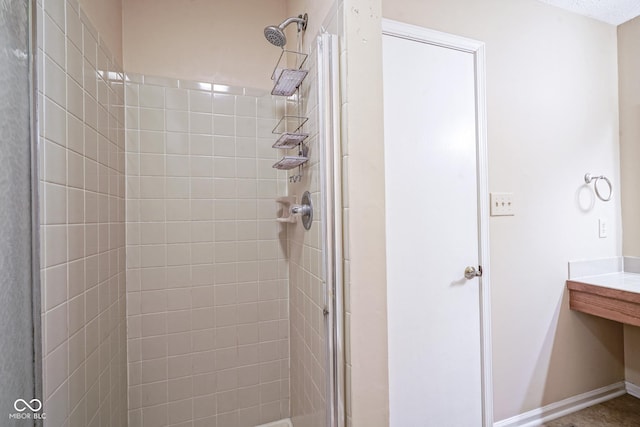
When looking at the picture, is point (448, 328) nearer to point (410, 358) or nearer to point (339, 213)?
point (410, 358)

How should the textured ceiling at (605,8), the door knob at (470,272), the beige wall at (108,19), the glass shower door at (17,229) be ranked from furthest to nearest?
the textured ceiling at (605,8) → the door knob at (470,272) → the beige wall at (108,19) → the glass shower door at (17,229)

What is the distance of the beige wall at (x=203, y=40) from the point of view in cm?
138

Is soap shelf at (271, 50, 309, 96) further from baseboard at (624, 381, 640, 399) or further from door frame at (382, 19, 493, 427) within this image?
baseboard at (624, 381, 640, 399)

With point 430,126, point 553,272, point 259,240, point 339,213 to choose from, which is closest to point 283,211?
point 259,240

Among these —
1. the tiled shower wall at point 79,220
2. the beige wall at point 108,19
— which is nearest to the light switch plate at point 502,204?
the tiled shower wall at point 79,220

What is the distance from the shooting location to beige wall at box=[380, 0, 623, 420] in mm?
1555

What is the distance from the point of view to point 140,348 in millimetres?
1372

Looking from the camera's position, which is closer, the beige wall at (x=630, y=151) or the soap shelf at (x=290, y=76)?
the soap shelf at (x=290, y=76)

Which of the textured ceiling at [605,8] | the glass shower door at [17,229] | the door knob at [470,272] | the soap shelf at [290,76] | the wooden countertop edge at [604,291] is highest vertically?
the textured ceiling at [605,8]

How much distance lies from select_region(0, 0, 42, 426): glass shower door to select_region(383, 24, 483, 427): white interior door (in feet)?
3.97

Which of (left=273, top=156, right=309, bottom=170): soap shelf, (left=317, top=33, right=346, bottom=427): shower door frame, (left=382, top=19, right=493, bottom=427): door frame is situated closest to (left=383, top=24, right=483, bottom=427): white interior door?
(left=382, top=19, right=493, bottom=427): door frame

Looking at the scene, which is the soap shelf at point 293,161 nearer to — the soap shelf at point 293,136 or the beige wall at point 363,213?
the soap shelf at point 293,136

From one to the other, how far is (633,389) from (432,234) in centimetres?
198

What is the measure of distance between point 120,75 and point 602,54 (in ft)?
9.85
